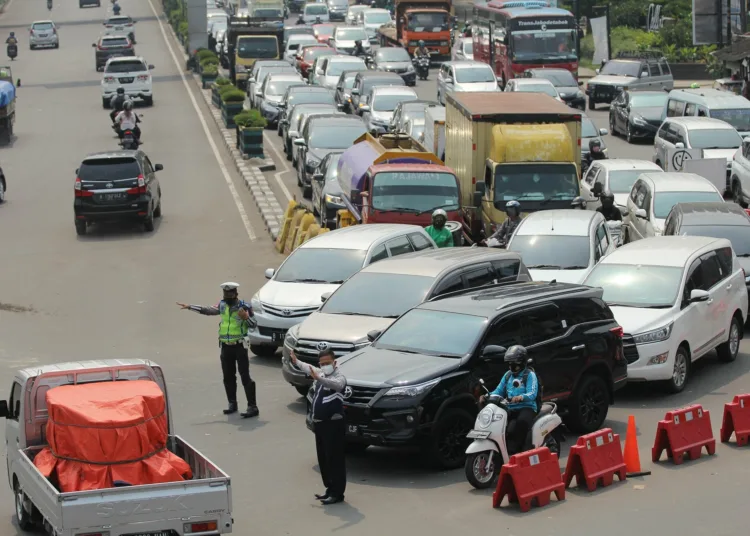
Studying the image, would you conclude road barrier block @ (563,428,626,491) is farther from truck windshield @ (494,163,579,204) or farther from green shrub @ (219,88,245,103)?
green shrub @ (219,88,245,103)

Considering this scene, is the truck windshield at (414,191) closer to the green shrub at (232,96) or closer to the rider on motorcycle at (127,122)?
the rider on motorcycle at (127,122)

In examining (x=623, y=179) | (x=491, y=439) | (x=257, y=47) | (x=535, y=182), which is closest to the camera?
(x=491, y=439)

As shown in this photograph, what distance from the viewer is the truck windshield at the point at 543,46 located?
158 feet

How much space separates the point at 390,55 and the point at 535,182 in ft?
102

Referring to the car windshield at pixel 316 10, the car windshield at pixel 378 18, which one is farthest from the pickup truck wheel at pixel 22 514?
the car windshield at pixel 316 10

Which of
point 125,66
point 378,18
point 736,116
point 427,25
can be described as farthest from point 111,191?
point 378,18

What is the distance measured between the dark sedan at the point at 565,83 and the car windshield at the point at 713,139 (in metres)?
12.4

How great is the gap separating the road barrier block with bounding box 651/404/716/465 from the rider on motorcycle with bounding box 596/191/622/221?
9.95 metres

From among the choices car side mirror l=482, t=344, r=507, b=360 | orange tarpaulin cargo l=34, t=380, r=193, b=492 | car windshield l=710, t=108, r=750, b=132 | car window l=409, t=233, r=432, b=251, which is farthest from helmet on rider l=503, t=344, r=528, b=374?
car windshield l=710, t=108, r=750, b=132

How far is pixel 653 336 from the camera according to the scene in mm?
16547

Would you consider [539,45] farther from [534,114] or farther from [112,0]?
[112,0]

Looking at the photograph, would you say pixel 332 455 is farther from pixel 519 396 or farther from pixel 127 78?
pixel 127 78

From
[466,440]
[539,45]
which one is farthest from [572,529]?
[539,45]

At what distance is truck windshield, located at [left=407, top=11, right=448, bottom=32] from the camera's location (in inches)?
2493
